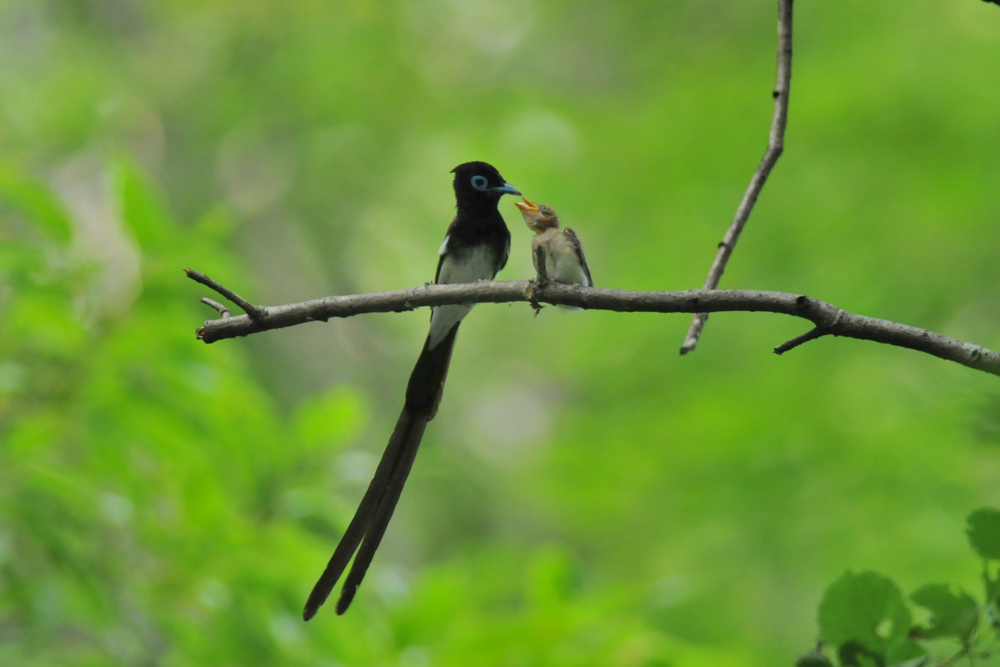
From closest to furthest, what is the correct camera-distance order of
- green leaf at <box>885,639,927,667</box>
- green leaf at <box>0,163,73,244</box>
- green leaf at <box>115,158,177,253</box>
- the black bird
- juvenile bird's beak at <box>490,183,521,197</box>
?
green leaf at <box>885,639,927,667</box> < the black bird < juvenile bird's beak at <box>490,183,521,197</box> < green leaf at <box>0,163,73,244</box> < green leaf at <box>115,158,177,253</box>

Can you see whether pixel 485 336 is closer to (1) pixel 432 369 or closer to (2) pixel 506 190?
(1) pixel 432 369

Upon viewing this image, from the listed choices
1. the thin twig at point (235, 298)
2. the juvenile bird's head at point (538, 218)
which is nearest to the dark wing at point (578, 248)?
the juvenile bird's head at point (538, 218)

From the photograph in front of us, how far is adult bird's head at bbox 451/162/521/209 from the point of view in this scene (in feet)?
Result: 6.85

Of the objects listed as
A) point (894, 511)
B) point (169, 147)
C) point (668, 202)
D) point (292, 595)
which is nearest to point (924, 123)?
point (668, 202)

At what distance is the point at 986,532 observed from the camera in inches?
47.1

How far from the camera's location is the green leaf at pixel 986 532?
119cm

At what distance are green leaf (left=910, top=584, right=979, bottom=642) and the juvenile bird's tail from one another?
1082 millimetres

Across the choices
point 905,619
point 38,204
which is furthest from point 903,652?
point 38,204

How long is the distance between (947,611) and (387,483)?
118cm

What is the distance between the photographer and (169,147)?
942 centimetres

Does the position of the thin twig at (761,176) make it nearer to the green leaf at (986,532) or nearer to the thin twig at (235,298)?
the green leaf at (986,532)

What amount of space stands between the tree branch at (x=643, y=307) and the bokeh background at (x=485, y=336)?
3.9 inches

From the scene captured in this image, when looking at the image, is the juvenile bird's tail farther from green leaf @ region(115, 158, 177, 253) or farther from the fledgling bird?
green leaf @ region(115, 158, 177, 253)

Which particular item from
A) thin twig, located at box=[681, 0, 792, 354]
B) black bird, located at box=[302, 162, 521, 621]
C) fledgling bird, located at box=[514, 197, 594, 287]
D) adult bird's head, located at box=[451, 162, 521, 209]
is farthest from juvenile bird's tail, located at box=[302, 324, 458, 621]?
thin twig, located at box=[681, 0, 792, 354]
